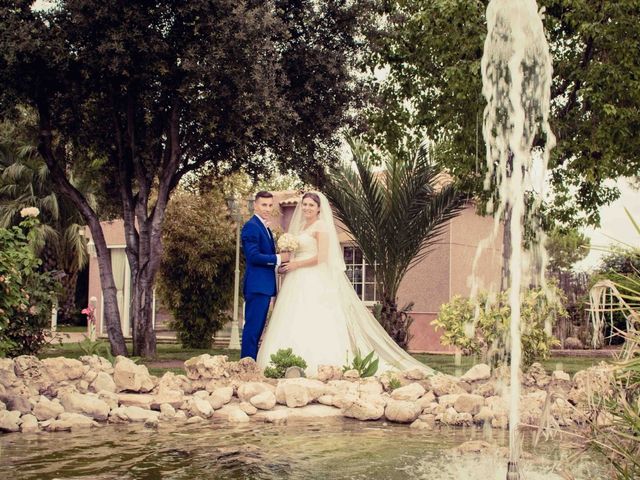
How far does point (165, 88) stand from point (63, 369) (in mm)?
6758

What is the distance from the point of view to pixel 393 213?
54.4ft

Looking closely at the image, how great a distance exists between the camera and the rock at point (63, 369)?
1027cm

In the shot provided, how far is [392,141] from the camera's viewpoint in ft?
62.5

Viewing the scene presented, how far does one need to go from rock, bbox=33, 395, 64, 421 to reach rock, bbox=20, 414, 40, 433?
0.84ft

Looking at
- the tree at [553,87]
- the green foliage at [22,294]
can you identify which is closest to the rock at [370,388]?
the green foliage at [22,294]

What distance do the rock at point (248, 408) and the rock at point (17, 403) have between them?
7.58ft

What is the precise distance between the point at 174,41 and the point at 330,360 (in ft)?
22.7

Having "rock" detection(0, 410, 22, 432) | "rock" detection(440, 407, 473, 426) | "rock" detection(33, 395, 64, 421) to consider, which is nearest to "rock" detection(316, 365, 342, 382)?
"rock" detection(440, 407, 473, 426)

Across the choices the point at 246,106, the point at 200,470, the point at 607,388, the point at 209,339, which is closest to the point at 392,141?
the point at 246,106

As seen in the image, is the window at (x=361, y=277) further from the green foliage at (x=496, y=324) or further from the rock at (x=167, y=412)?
the rock at (x=167, y=412)

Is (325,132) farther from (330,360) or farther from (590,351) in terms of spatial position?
(590,351)

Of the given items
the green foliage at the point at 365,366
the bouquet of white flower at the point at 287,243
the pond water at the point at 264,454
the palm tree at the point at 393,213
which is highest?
the palm tree at the point at 393,213

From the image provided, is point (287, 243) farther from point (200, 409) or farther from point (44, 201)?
point (44, 201)

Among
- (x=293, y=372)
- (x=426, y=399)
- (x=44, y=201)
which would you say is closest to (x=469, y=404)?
(x=426, y=399)
